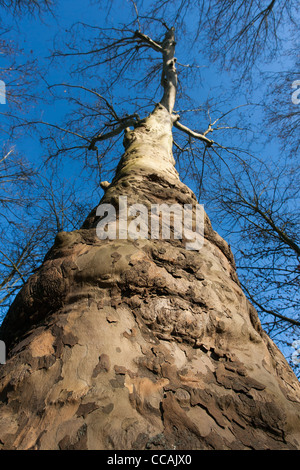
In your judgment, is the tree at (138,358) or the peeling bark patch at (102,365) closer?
the tree at (138,358)

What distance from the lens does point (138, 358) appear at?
0.86 m

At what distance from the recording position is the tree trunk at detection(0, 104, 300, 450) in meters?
0.66

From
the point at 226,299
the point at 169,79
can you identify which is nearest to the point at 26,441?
the point at 226,299

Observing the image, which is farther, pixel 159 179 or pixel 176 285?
pixel 159 179

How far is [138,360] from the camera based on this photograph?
0.85 metres

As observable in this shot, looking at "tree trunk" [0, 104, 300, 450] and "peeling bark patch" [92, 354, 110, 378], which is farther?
"peeling bark patch" [92, 354, 110, 378]

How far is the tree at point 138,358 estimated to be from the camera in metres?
0.66

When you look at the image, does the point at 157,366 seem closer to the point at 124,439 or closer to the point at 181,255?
the point at 124,439

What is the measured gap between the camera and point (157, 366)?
838 mm

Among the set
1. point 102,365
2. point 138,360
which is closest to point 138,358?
point 138,360

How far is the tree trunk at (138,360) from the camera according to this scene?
0.66 m

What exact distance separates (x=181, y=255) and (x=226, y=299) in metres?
0.28

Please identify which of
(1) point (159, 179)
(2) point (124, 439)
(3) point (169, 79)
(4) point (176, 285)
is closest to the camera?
(2) point (124, 439)

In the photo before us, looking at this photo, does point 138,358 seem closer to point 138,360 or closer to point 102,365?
point 138,360
